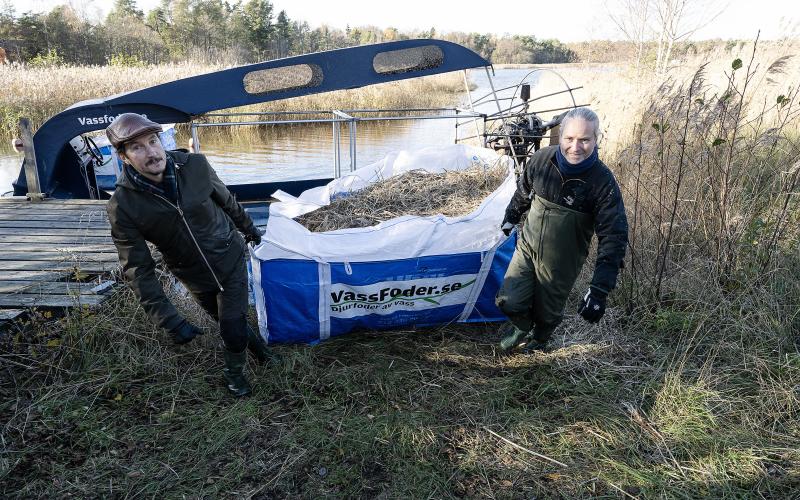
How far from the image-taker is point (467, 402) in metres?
2.72

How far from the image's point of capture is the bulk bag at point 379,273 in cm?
296

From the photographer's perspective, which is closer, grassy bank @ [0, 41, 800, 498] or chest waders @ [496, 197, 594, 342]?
grassy bank @ [0, 41, 800, 498]

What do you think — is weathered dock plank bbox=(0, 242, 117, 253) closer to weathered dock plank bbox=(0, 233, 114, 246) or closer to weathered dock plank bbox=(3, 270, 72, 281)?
weathered dock plank bbox=(0, 233, 114, 246)

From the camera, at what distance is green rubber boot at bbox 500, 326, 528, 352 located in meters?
3.05

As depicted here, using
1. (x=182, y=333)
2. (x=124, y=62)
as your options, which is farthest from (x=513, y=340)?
(x=124, y=62)

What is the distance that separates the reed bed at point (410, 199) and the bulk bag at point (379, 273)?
1.52 ft

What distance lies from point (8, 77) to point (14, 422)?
13260 millimetres

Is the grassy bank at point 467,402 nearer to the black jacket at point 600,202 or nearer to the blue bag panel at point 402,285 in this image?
the blue bag panel at point 402,285

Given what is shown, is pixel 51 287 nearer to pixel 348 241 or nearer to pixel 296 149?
pixel 348 241

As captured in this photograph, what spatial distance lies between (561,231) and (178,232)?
79.1 inches

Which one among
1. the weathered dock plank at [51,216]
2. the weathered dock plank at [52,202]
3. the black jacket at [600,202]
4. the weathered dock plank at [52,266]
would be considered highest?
the black jacket at [600,202]

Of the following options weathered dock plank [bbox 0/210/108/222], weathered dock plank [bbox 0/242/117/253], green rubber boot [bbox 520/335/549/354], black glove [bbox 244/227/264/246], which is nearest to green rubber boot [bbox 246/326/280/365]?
black glove [bbox 244/227/264/246]

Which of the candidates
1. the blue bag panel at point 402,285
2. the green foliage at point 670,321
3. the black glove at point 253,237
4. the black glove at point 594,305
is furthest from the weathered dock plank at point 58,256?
the green foliage at point 670,321

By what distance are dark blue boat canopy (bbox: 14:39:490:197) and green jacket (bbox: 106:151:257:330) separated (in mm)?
2058
